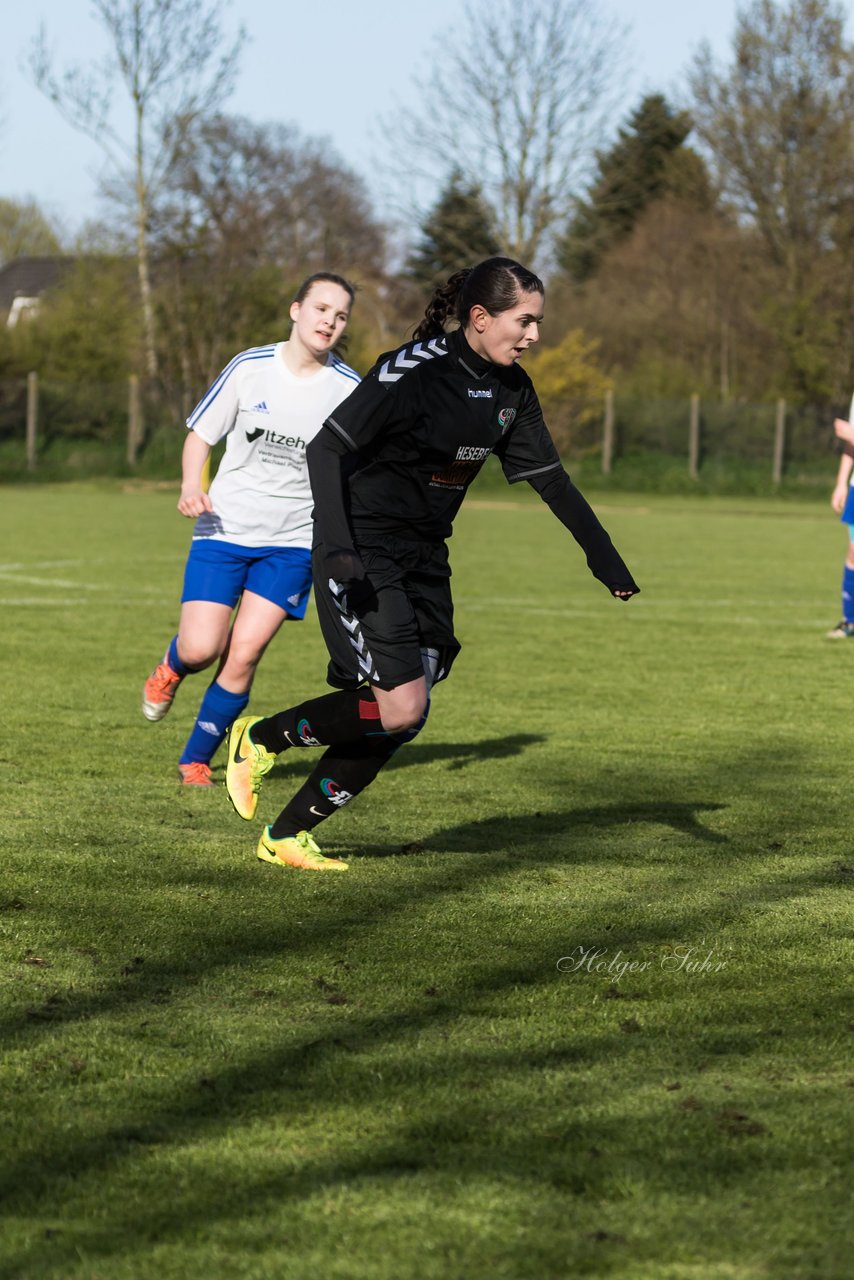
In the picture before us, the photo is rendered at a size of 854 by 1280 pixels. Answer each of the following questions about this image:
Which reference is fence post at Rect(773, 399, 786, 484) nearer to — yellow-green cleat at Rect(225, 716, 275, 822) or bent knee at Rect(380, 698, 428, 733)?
yellow-green cleat at Rect(225, 716, 275, 822)

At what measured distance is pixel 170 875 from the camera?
16.6ft

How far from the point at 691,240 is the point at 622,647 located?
44340 mm

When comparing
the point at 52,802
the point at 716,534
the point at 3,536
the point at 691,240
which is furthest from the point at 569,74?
the point at 52,802

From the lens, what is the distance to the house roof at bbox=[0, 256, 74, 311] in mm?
71375

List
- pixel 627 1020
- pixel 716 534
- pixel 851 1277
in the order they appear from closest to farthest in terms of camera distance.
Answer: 1. pixel 851 1277
2. pixel 627 1020
3. pixel 716 534

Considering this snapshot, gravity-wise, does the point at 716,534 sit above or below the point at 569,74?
below

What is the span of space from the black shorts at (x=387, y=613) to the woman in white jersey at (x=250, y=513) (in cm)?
169

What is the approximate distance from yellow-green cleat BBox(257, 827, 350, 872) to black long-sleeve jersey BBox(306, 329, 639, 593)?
39.5 inches

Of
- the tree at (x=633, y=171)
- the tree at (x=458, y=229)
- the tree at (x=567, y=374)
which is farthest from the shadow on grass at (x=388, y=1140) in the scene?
the tree at (x=633, y=171)

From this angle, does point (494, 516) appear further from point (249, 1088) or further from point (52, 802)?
point (249, 1088)

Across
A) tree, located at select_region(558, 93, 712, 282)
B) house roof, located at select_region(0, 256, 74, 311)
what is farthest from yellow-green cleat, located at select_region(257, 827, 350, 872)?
house roof, located at select_region(0, 256, 74, 311)

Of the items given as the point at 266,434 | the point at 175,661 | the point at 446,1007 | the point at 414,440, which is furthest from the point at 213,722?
the point at 446,1007

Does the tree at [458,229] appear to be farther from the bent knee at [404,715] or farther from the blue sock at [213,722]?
the bent knee at [404,715]

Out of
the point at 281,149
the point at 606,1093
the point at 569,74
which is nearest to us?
the point at 606,1093
